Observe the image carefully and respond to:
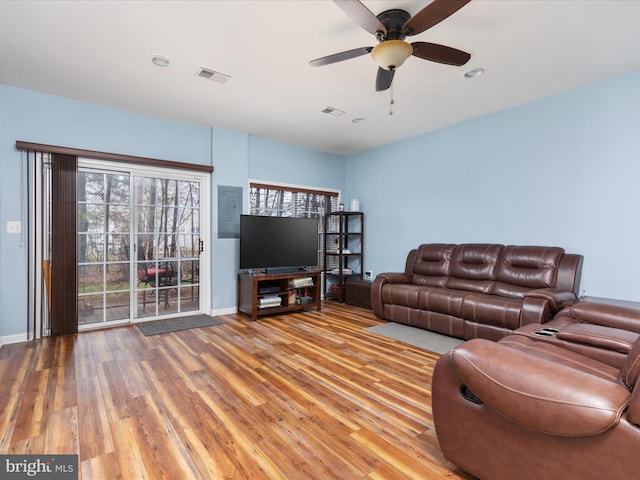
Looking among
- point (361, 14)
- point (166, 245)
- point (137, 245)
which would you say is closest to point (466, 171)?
point (361, 14)

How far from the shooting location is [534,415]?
1.13m

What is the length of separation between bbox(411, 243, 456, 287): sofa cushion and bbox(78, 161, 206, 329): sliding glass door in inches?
121

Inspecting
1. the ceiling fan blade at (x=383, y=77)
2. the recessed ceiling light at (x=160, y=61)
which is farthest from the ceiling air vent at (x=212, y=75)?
the ceiling fan blade at (x=383, y=77)

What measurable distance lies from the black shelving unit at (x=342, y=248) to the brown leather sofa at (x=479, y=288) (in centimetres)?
128

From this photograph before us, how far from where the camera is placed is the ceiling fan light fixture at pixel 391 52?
2102mm

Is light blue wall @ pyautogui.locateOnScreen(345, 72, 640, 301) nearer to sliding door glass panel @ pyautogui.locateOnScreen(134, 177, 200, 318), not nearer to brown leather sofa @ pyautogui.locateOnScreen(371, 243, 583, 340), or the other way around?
brown leather sofa @ pyautogui.locateOnScreen(371, 243, 583, 340)

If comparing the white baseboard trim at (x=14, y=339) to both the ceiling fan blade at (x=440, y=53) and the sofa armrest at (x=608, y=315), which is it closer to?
the ceiling fan blade at (x=440, y=53)

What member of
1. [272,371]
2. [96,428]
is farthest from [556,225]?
[96,428]

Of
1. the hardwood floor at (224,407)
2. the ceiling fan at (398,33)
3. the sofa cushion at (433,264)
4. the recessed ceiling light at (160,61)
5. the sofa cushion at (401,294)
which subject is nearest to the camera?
the hardwood floor at (224,407)

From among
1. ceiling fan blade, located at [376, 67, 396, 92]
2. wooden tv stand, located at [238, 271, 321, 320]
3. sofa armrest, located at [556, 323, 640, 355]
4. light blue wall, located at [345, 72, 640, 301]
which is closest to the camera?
sofa armrest, located at [556, 323, 640, 355]

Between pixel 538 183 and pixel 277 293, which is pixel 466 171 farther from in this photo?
pixel 277 293

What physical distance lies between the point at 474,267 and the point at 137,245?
14.0 ft

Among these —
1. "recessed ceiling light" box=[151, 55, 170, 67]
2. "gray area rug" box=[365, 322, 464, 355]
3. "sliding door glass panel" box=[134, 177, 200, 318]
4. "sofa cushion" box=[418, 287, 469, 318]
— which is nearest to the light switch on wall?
"sliding door glass panel" box=[134, 177, 200, 318]

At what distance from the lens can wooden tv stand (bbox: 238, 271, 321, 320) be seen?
173 inches
